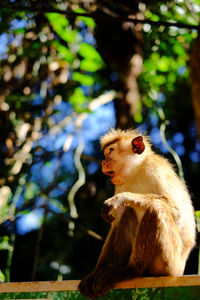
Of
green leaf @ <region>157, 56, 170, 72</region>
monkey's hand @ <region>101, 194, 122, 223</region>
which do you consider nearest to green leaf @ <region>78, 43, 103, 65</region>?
green leaf @ <region>157, 56, 170, 72</region>

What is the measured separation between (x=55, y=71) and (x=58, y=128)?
111cm

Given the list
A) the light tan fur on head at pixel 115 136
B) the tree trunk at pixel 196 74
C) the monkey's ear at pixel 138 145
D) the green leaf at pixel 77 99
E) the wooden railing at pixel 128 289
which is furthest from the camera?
the green leaf at pixel 77 99

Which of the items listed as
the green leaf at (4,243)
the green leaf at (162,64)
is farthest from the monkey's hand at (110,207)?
the green leaf at (162,64)

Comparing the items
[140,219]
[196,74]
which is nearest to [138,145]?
[140,219]

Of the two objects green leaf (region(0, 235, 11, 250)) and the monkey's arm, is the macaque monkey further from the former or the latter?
green leaf (region(0, 235, 11, 250))

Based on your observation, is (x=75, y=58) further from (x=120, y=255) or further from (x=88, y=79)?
(x=120, y=255)

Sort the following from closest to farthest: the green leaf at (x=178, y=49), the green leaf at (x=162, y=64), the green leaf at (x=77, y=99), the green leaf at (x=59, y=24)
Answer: the green leaf at (x=59, y=24) < the green leaf at (x=178, y=49) < the green leaf at (x=77, y=99) < the green leaf at (x=162, y=64)

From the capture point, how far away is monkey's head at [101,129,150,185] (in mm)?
4012

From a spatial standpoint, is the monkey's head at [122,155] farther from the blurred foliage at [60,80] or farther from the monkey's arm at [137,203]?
the blurred foliage at [60,80]

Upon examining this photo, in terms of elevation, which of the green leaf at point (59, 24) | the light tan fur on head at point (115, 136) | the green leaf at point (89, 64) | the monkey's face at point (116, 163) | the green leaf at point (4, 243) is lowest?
the green leaf at point (4, 243)

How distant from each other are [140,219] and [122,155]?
2.84 ft

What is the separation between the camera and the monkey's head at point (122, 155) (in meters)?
4.01

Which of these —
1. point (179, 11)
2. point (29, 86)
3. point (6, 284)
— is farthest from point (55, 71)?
point (6, 284)

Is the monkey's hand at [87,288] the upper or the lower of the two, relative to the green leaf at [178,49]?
lower
